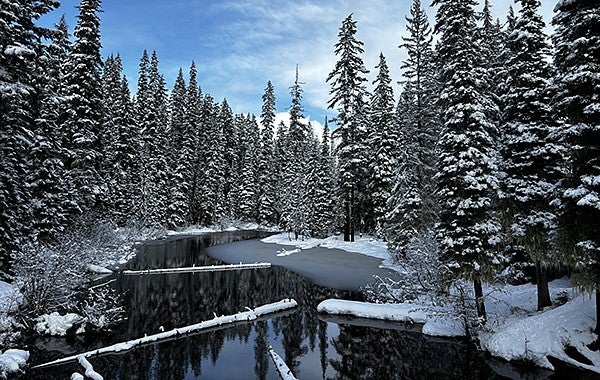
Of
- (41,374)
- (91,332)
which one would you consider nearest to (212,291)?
(91,332)

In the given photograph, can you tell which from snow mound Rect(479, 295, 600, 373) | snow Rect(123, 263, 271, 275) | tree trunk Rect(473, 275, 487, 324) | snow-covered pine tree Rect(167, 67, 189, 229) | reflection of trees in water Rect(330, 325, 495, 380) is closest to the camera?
snow mound Rect(479, 295, 600, 373)

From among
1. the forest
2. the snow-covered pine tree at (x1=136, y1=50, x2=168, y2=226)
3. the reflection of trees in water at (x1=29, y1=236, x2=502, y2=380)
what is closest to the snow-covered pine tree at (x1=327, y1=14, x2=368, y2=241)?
the forest

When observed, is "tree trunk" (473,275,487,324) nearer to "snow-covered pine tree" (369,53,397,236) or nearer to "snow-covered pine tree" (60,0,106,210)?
"snow-covered pine tree" (369,53,397,236)

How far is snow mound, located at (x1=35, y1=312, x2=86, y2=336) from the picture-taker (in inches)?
597

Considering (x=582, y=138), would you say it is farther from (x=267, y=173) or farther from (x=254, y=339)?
(x=267, y=173)

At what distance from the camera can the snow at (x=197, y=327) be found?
13252mm

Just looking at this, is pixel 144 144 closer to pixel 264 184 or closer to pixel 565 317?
pixel 264 184

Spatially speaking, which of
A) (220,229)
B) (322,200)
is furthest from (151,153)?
(322,200)

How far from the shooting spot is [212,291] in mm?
23438

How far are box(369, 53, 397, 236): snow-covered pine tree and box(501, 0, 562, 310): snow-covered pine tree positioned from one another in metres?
19.6

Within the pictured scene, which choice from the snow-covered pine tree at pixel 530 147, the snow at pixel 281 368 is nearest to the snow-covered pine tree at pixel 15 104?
the snow at pixel 281 368

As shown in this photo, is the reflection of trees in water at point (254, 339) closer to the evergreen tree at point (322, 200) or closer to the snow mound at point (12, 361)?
the snow mound at point (12, 361)

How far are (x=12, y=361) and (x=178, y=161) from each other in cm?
5402

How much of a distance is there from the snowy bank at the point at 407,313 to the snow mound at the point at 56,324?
11.0m
